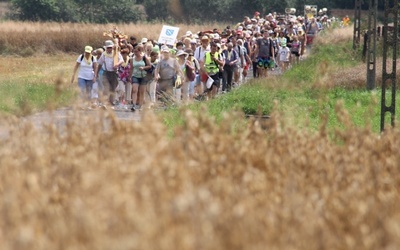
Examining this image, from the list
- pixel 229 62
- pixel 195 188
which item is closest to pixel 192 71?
pixel 229 62

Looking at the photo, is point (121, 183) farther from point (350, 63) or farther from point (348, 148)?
point (350, 63)

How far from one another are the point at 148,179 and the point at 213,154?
173 centimetres

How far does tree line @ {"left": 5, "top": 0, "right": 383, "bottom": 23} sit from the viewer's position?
79750 mm

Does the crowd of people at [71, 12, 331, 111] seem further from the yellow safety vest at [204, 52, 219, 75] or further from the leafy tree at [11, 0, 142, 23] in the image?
the leafy tree at [11, 0, 142, 23]

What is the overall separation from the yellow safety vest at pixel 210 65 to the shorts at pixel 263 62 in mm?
6486

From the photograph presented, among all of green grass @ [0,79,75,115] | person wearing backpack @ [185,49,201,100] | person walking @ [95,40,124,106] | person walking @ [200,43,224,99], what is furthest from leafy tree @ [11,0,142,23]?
person walking @ [95,40,124,106]

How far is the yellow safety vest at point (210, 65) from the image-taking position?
2769 cm

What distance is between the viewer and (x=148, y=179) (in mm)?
7398

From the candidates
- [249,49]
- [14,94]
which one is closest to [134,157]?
[14,94]

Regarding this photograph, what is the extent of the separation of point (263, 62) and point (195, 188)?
26700 mm

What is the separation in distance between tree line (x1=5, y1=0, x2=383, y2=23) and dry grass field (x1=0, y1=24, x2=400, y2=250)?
6686 centimetres

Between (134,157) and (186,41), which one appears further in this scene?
(186,41)

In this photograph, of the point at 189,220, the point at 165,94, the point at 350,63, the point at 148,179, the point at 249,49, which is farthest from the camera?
the point at 350,63

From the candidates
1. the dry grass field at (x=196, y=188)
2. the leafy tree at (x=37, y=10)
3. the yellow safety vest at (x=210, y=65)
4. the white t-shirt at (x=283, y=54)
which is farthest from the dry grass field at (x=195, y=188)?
the leafy tree at (x=37, y=10)
